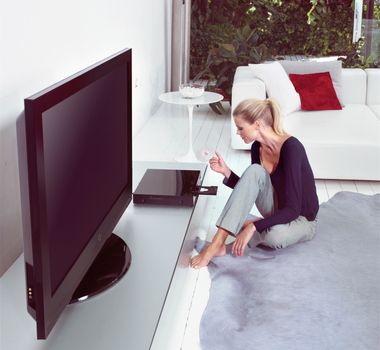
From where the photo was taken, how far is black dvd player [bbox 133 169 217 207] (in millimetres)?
2992

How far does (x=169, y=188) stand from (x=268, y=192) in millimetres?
513

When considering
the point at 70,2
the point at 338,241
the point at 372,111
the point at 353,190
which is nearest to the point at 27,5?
the point at 70,2

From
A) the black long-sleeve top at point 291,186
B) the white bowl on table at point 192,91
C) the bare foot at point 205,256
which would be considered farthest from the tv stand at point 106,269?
the white bowl on table at point 192,91

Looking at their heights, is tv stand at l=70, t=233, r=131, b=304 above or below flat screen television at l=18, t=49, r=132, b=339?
below

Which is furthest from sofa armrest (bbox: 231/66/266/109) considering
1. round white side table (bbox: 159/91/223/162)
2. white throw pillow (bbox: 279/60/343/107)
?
white throw pillow (bbox: 279/60/343/107)

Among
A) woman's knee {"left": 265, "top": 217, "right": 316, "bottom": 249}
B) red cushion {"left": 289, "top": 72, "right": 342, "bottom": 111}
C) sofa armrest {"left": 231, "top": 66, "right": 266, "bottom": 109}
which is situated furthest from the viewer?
red cushion {"left": 289, "top": 72, "right": 342, "bottom": 111}

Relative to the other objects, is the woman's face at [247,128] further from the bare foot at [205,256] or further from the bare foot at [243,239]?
the bare foot at [205,256]

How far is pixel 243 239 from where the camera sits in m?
3.19

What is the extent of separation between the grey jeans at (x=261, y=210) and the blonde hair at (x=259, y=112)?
0.76 ft

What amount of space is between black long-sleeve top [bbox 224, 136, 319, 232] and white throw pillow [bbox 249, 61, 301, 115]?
5.49ft

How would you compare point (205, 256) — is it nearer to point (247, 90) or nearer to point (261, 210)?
point (261, 210)

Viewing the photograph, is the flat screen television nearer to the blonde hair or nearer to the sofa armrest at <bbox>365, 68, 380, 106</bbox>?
the blonde hair

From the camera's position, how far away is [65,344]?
1881 mm

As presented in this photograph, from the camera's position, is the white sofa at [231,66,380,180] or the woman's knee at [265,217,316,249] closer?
the woman's knee at [265,217,316,249]
